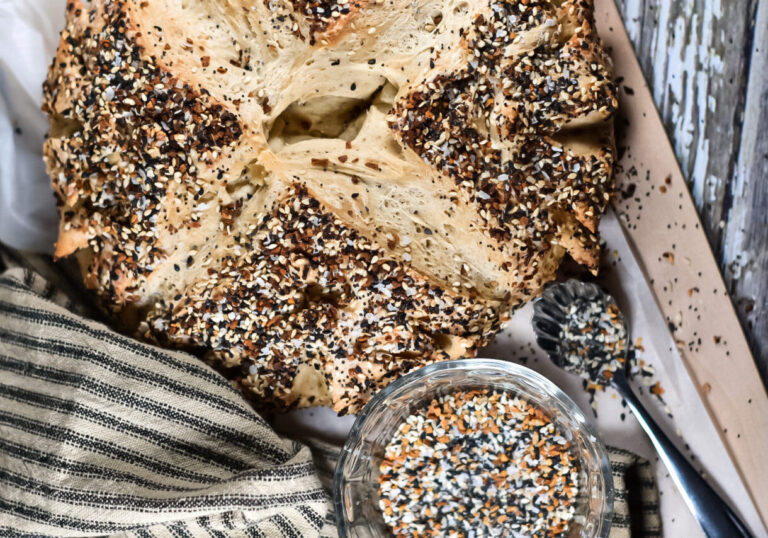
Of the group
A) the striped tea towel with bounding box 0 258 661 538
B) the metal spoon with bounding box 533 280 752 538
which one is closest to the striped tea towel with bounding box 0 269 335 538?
the striped tea towel with bounding box 0 258 661 538

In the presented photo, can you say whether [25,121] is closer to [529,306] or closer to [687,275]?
[529,306]

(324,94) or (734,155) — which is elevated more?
(324,94)

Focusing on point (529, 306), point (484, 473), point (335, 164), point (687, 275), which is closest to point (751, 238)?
point (687, 275)

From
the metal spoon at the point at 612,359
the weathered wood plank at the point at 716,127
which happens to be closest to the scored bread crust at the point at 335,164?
the metal spoon at the point at 612,359

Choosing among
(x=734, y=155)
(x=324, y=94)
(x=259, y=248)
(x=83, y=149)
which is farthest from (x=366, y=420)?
(x=734, y=155)

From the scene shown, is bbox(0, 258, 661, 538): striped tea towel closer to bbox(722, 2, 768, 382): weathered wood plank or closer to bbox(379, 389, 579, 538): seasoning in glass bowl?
bbox(379, 389, 579, 538): seasoning in glass bowl

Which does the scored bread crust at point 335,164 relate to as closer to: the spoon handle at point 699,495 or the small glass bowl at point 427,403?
the small glass bowl at point 427,403

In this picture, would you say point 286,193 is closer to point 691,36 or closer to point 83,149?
point 83,149
